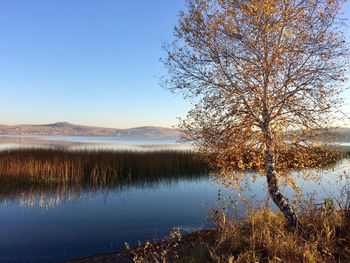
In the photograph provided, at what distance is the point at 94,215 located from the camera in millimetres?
13750

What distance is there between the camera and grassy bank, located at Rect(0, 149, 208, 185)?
1997cm

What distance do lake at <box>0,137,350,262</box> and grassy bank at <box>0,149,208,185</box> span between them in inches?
63.2

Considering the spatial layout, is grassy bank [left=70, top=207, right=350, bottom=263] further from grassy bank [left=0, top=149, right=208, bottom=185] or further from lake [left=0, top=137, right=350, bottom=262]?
grassy bank [left=0, top=149, right=208, bottom=185]

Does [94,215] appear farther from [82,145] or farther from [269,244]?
[82,145]

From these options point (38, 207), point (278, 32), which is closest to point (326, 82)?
point (278, 32)

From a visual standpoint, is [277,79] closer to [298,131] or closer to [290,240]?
[298,131]

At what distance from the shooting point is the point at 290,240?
6637 mm

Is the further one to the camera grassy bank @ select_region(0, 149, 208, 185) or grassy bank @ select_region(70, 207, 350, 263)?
grassy bank @ select_region(0, 149, 208, 185)

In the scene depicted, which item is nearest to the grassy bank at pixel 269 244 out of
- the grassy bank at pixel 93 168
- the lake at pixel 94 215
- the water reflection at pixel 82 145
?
the lake at pixel 94 215

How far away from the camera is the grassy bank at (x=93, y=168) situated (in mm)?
19969

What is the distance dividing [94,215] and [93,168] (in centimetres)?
823

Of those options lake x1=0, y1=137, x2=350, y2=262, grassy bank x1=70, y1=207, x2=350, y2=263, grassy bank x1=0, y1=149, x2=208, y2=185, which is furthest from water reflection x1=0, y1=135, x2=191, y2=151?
grassy bank x1=0, y1=149, x2=208, y2=185

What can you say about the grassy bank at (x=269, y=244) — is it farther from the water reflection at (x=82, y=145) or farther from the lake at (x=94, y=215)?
the water reflection at (x=82, y=145)

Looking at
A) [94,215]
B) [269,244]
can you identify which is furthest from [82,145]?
[269,244]
